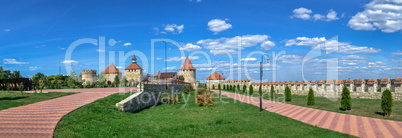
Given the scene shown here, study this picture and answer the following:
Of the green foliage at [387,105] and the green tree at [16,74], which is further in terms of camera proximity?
the green tree at [16,74]

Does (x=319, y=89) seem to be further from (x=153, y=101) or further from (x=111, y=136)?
(x=111, y=136)

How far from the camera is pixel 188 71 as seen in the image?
59000 mm

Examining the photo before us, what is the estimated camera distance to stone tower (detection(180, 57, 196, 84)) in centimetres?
5862

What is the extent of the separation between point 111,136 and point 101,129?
0.83 meters

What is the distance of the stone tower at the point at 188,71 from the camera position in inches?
2308

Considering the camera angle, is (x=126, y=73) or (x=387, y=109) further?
(x=126, y=73)

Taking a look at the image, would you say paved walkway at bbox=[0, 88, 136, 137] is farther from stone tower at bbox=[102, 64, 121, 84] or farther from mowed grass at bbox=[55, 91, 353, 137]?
stone tower at bbox=[102, 64, 121, 84]

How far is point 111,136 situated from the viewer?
7484 mm

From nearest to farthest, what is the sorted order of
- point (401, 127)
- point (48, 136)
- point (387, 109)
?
point (48, 136) < point (401, 127) < point (387, 109)

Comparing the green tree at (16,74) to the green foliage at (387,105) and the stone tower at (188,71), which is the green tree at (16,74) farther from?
the green foliage at (387,105)

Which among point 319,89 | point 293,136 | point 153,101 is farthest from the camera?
point 319,89

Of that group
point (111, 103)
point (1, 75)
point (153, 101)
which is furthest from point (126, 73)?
point (111, 103)

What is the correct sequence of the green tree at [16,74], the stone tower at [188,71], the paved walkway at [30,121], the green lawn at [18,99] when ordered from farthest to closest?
the green tree at [16,74] → the stone tower at [188,71] → the green lawn at [18,99] → the paved walkway at [30,121]

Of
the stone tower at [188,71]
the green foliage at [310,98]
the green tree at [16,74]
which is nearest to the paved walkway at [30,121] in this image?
the green foliage at [310,98]
